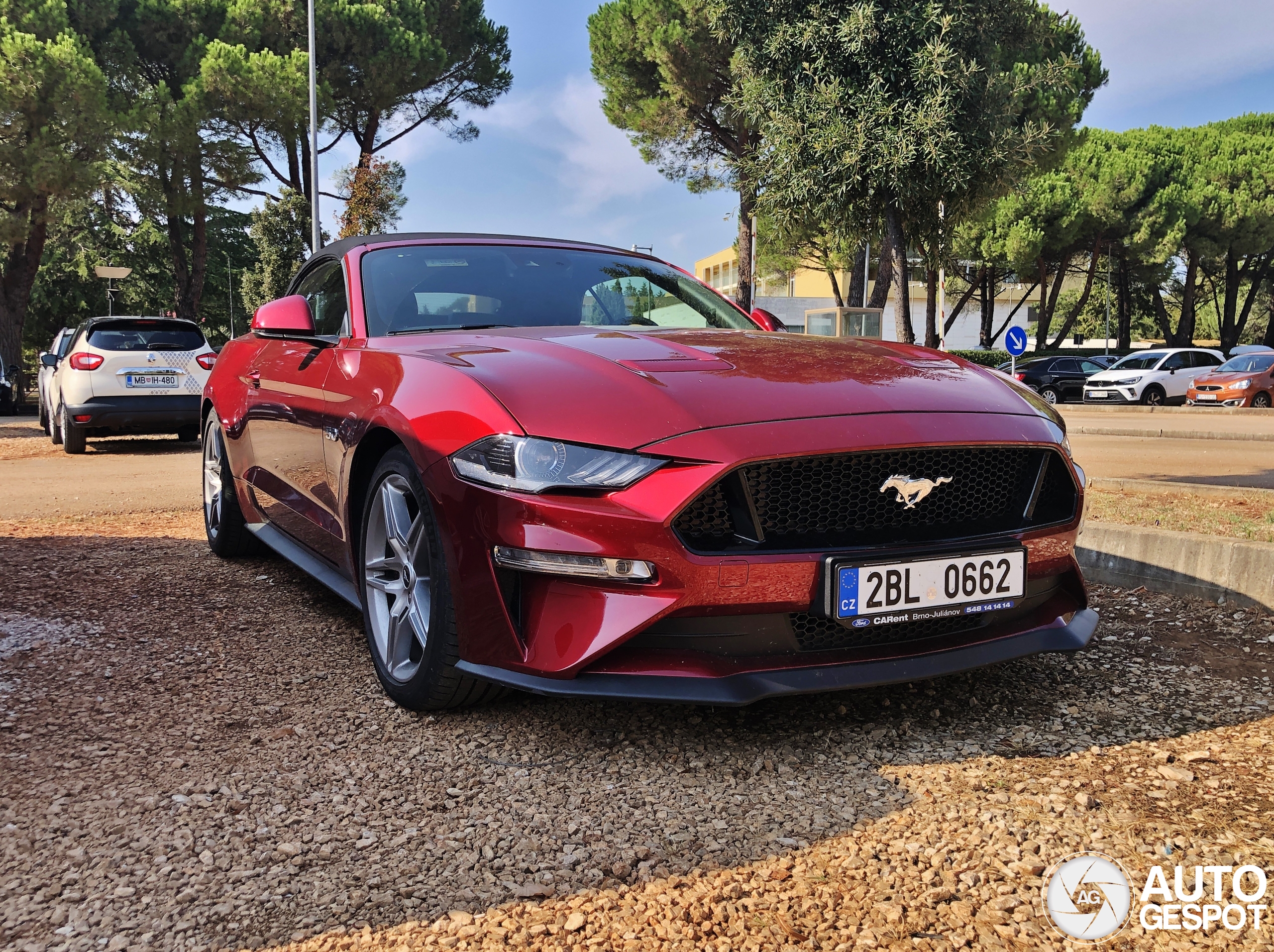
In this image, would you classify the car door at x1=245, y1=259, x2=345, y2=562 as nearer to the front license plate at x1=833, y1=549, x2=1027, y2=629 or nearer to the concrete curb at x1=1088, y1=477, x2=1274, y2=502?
the front license plate at x1=833, y1=549, x2=1027, y2=629

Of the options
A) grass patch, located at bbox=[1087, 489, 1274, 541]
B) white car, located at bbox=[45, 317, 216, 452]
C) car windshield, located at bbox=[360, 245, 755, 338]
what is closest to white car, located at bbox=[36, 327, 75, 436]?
white car, located at bbox=[45, 317, 216, 452]

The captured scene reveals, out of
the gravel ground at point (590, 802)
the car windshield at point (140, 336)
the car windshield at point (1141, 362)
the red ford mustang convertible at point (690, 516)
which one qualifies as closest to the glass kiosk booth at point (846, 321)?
the car windshield at point (1141, 362)

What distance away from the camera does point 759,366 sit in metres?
2.80

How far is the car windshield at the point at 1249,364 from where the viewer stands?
2231 centimetres

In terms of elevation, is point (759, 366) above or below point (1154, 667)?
above

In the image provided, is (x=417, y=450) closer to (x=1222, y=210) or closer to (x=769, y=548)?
(x=769, y=548)

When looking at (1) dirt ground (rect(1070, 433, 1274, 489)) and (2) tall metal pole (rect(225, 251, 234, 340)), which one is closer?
(1) dirt ground (rect(1070, 433, 1274, 489))

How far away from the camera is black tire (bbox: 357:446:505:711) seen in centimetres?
259

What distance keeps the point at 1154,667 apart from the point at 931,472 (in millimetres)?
1306

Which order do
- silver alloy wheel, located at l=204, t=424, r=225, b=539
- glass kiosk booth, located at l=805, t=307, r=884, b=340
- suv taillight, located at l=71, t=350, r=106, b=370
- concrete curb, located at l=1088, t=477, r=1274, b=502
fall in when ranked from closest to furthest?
silver alloy wheel, located at l=204, t=424, r=225, b=539, concrete curb, located at l=1088, t=477, r=1274, b=502, suv taillight, located at l=71, t=350, r=106, b=370, glass kiosk booth, located at l=805, t=307, r=884, b=340

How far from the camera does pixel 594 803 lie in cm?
230

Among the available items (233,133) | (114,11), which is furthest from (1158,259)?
(114,11)

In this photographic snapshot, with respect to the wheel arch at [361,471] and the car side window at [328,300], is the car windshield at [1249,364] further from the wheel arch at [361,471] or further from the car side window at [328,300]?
the wheel arch at [361,471]

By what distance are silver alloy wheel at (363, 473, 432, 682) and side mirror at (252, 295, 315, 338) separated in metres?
0.95
